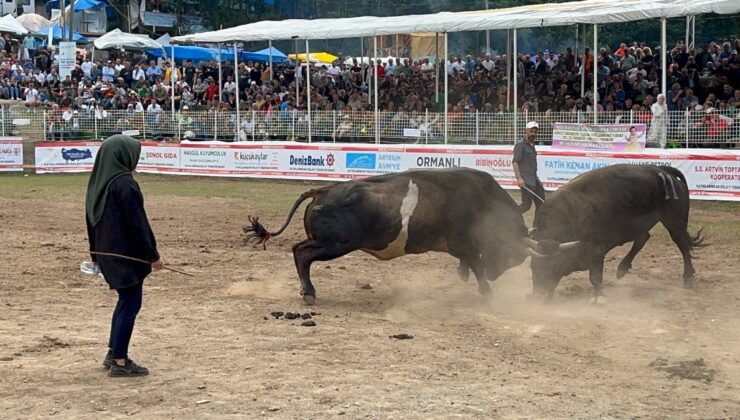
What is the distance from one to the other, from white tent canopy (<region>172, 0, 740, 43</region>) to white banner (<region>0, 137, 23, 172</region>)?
24.9ft

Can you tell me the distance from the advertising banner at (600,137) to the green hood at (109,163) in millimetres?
16987

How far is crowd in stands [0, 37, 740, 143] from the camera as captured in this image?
1029 inches

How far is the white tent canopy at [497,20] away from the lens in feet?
80.6

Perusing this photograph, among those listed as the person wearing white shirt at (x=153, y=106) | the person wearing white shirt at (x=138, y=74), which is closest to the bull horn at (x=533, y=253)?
the person wearing white shirt at (x=153, y=106)

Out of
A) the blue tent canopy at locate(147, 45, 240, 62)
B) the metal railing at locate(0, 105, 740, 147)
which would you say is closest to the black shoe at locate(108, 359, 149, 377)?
the metal railing at locate(0, 105, 740, 147)

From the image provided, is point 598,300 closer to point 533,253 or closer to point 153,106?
point 533,253

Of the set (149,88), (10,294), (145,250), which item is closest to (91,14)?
(149,88)

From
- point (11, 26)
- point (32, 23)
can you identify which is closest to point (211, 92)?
point (11, 26)

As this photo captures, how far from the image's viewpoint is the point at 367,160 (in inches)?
1035

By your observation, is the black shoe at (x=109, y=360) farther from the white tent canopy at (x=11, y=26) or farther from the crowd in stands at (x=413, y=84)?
the white tent canopy at (x=11, y=26)

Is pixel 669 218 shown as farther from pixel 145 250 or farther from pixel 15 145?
pixel 15 145

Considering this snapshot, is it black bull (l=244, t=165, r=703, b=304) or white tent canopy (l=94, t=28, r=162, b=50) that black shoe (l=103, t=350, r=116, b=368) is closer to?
black bull (l=244, t=165, r=703, b=304)

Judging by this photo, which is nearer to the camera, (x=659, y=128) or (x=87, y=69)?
(x=659, y=128)

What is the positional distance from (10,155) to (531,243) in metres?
22.8
